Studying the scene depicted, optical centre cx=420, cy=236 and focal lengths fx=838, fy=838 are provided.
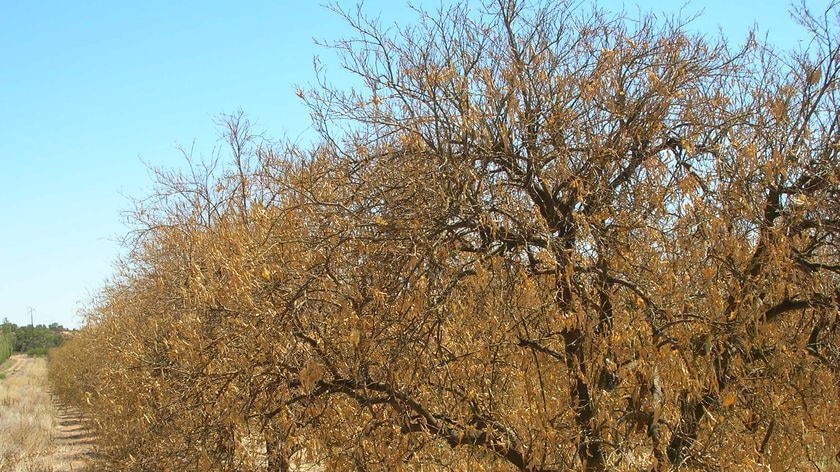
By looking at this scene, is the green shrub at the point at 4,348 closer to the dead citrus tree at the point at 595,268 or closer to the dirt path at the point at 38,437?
the dirt path at the point at 38,437

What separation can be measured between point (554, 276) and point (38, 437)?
87.9ft

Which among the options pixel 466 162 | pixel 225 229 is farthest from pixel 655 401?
pixel 225 229

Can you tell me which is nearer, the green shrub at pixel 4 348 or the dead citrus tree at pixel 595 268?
the dead citrus tree at pixel 595 268

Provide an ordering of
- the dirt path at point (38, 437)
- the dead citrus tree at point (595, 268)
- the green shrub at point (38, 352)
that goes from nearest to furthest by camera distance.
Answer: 1. the dead citrus tree at point (595, 268)
2. the dirt path at point (38, 437)
3. the green shrub at point (38, 352)

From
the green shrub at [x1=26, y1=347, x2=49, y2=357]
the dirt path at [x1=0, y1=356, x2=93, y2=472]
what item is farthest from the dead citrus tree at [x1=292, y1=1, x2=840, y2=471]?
the green shrub at [x1=26, y1=347, x2=49, y2=357]

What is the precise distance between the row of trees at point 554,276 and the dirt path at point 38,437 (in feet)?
54.3

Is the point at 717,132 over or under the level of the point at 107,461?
over

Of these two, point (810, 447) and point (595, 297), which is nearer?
point (595, 297)

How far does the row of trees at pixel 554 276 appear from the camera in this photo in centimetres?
494

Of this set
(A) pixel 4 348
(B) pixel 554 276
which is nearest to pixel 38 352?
(A) pixel 4 348

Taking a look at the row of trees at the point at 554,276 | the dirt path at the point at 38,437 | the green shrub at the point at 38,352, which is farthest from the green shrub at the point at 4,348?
the row of trees at the point at 554,276

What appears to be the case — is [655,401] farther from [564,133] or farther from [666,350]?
[564,133]

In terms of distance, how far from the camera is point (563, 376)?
564 cm

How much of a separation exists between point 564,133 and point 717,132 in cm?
99
